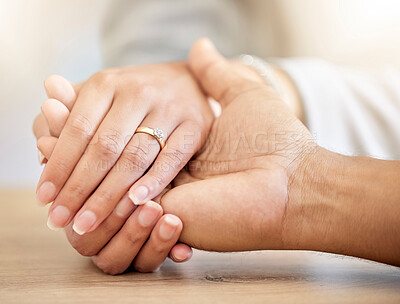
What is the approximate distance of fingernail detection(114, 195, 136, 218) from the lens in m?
0.75

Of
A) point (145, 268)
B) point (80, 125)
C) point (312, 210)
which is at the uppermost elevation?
point (80, 125)

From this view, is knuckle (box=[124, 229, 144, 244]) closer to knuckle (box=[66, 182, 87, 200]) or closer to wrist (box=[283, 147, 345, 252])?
knuckle (box=[66, 182, 87, 200])

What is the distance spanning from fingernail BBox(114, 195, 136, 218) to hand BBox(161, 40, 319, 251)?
58 millimetres

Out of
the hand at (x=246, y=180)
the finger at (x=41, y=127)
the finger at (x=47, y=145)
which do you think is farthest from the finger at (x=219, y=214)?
the finger at (x=41, y=127)

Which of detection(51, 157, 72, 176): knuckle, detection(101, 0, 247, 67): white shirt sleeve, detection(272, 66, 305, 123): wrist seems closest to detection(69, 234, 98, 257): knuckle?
detection(51, 157, 72, 176): knuckle

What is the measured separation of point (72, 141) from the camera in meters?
0.77

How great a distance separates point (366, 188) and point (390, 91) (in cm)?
63

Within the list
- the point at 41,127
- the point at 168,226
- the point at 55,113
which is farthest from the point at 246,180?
the point at 41,127

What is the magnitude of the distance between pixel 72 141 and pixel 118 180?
4.0 inches

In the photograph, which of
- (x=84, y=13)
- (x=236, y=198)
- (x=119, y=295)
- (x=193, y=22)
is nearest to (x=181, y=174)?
(x=236, y=198)

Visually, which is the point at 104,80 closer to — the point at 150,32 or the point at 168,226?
the point at 168,226

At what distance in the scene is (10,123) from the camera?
2.03 meters

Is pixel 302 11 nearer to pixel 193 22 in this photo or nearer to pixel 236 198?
pixel 193 22

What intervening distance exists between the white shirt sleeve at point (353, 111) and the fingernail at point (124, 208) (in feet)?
2.02
